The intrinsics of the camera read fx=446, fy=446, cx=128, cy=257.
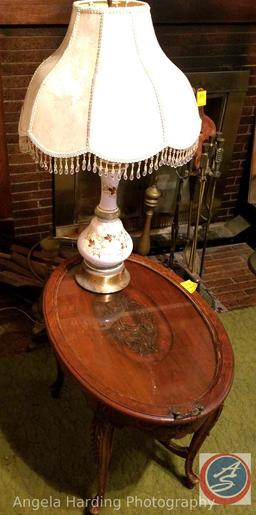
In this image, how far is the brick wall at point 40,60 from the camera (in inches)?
63.7

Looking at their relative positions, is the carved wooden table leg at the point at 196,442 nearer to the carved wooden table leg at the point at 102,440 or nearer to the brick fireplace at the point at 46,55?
the carved wooden table leg at the point at 102,440

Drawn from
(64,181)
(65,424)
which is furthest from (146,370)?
(64,181)

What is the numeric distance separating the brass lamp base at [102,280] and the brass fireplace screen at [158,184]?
30.2 inches

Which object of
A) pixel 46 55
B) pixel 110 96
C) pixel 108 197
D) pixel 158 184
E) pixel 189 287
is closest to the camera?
pixel 110 96

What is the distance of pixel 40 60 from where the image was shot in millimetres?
1661

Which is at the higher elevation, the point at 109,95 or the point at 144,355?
the point at 109,95

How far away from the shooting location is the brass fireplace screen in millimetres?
1950

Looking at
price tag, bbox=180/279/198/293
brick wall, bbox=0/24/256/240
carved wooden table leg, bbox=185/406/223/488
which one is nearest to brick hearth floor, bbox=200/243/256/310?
brick wall, bbox=0/24/256/240

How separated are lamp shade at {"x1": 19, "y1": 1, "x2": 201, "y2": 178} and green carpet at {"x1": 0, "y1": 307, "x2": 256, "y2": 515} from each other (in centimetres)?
93

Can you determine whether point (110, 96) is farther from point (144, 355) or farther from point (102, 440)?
point (102, 440)

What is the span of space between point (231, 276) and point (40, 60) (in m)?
1.30

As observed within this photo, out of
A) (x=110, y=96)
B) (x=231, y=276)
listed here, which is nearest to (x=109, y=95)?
(x=110, y=96)

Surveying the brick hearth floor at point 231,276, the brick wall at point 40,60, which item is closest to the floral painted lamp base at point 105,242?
the brick wall at point 40,60

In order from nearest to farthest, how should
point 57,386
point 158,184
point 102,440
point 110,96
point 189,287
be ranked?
point 110,96 < point 102,440 < point 189,287 < point 57,386 < point 158,184
